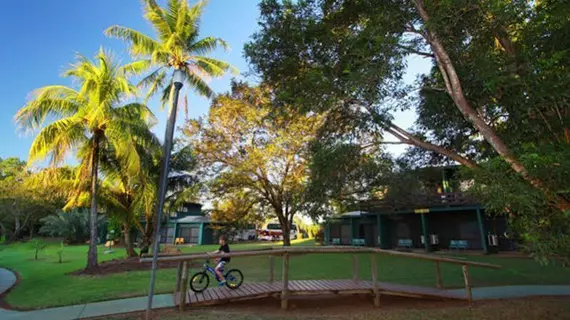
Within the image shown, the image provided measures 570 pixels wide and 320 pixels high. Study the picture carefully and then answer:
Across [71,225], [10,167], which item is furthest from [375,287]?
[10,167]

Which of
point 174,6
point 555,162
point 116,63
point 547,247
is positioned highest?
point 174,6

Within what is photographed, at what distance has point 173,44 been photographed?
13125 mm

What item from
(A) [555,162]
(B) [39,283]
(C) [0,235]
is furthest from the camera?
(C) [0,235]

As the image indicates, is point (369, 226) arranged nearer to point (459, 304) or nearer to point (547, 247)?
point (459, 304)

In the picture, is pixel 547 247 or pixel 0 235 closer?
pixel 547 247

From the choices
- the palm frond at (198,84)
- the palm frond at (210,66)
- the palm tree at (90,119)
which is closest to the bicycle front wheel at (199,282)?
the palm tree at (90,119)

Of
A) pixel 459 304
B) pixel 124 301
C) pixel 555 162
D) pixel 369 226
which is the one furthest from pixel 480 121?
pixel 369 226

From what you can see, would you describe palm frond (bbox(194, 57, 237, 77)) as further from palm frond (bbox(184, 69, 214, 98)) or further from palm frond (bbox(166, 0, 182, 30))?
palm frond (bbox(166, 0, 182, 30))

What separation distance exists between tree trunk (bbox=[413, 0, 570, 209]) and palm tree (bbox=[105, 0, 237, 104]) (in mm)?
9726

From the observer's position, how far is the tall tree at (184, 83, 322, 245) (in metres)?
15.3

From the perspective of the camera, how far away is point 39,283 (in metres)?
9.80

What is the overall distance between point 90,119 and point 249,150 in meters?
6.99

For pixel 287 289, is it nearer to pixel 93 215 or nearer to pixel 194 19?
pixel 93 215

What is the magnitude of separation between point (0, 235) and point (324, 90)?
51.5m
